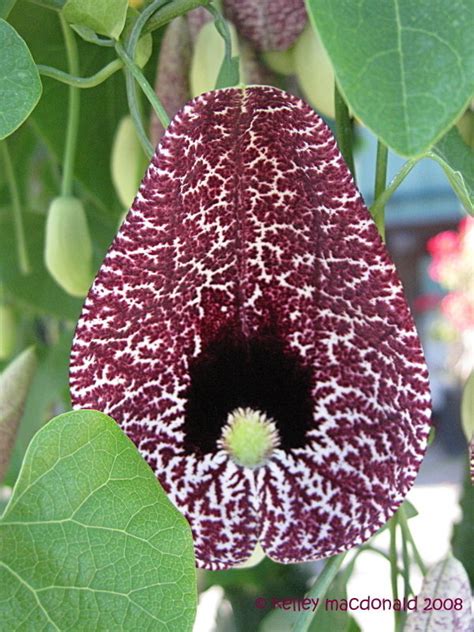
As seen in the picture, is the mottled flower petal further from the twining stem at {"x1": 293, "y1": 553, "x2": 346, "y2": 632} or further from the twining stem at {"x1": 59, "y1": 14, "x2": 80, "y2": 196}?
the twining stem at {"x1": 293, "y1": 553, "x2": 346, "y2": 632}

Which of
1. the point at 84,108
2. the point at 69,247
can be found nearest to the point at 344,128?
the point at 69,247

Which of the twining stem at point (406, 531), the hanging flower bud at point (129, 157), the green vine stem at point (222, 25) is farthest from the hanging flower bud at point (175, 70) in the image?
the twining stem at point (406, 531)

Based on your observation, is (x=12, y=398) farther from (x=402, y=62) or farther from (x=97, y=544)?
(x=402, y=62)

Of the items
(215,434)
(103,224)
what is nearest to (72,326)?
(103,224)

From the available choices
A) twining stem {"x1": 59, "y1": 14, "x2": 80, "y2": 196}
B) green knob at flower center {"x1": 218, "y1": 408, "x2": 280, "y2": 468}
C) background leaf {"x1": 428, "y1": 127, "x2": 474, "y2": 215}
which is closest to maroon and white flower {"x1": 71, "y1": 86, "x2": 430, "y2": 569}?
green knob at flower center {"x1": 218, "y1": 408, "x2": 280, "y2": 468}

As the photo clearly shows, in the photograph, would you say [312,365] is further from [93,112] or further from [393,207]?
[393,207]
